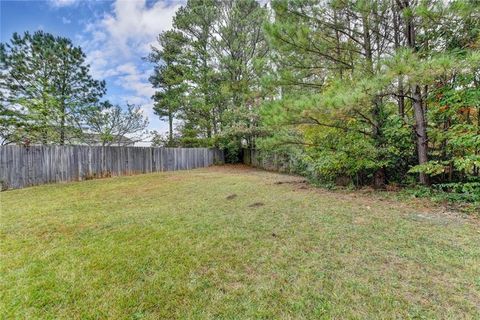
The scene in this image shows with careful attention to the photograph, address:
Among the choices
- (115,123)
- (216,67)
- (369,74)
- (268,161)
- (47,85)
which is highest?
(216,67)

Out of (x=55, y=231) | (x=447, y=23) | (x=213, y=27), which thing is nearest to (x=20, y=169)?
(x=55, y=231)

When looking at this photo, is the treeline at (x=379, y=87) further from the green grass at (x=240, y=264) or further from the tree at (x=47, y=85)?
the tree at (x=47, y=85)

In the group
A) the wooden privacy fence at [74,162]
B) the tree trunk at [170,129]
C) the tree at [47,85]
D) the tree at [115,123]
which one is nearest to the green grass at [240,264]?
the wooden privacy fence at [74,162]

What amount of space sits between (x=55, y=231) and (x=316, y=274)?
3541mm

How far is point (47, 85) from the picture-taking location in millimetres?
11867

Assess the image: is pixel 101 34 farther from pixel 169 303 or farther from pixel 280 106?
pixel 169 303

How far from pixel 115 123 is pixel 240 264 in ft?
42.7

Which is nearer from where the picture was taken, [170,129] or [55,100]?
[55,100]

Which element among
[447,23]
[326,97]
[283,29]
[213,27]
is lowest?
[326,97]

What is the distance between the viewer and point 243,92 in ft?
51.2

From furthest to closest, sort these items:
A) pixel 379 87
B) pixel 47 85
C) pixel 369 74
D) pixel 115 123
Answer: pixel 115 123, pixel 47 85, pixel 369 74, pixel 379 87

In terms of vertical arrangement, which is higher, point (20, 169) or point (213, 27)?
point (213, 27)

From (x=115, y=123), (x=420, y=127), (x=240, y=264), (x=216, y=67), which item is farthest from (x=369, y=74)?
(x=216, y=67)

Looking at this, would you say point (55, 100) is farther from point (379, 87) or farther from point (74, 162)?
point (379, 87)
